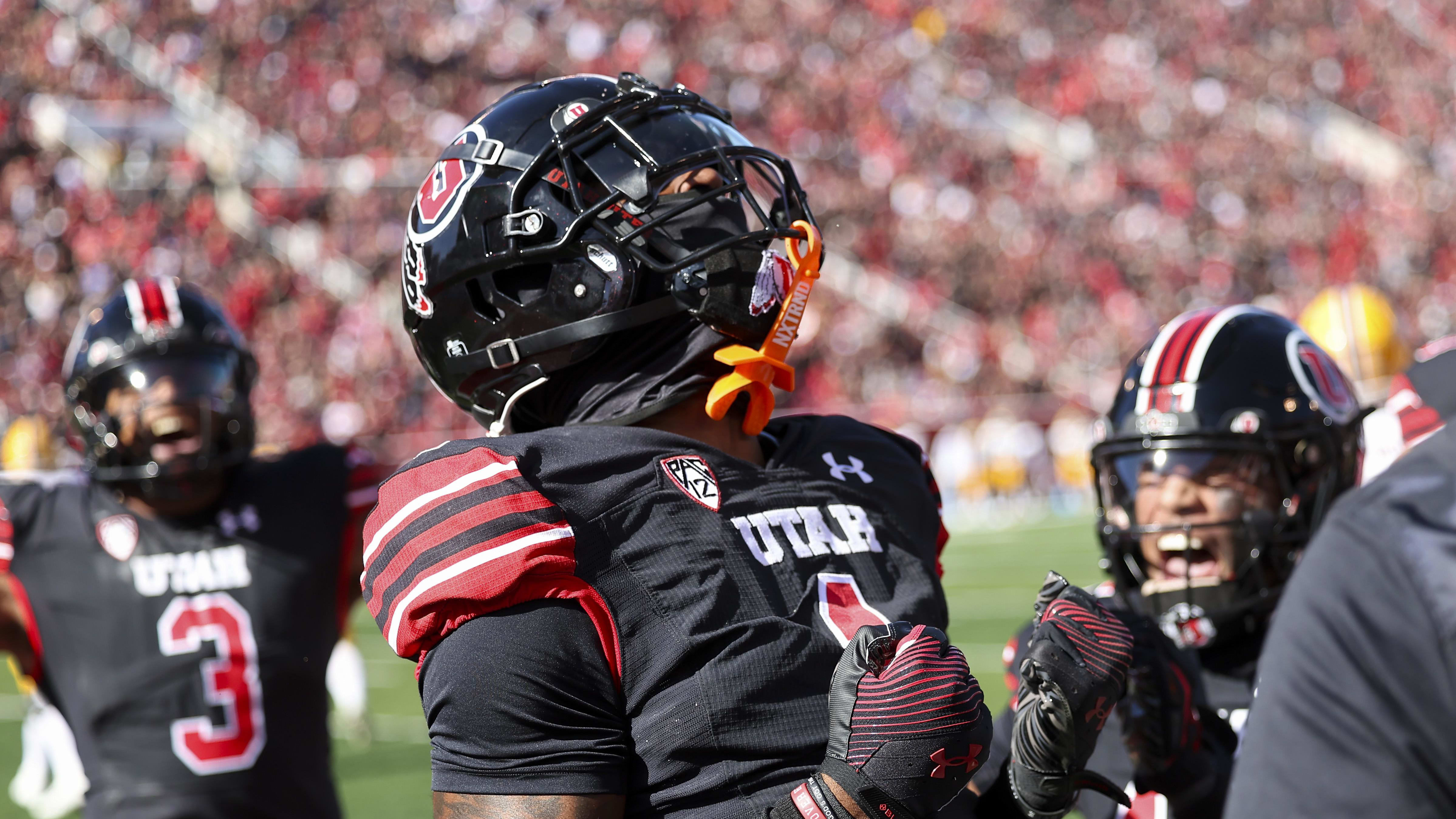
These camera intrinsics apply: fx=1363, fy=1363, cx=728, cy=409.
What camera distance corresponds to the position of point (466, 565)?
1494 mm

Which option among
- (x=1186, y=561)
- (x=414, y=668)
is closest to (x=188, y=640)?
(x=1186, y=561)

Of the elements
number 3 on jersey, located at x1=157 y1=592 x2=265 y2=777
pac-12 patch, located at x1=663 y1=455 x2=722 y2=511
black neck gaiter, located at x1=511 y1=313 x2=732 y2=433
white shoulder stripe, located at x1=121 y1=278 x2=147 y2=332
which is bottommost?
number 3 on jersey, located at x1=157 y1=592 x2=265 y2=777

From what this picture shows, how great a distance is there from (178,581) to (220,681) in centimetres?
30

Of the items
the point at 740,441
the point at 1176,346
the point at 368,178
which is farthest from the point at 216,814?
the point at 368,178

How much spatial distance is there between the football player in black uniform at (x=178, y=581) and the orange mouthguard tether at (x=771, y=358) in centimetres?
212

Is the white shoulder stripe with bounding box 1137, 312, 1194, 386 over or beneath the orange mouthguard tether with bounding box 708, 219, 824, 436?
beneath

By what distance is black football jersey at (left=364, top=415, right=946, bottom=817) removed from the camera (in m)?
1.52

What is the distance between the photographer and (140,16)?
2192cm

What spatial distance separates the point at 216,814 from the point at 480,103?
20.1 metres

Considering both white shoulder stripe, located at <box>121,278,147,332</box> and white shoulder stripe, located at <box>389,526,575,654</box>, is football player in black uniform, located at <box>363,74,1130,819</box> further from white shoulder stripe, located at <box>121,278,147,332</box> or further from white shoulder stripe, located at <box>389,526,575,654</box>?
white shoulder stripe, located at <box>121,278,147,332</box>

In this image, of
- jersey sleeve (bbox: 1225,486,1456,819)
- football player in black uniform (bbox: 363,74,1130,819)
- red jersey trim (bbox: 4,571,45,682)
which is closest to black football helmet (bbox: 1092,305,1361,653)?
football player in black uniform (bbox: 363,74,1130,819)

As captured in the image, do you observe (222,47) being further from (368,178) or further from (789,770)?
(789,770)

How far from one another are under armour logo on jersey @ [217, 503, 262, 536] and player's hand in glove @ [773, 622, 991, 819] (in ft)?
8.30

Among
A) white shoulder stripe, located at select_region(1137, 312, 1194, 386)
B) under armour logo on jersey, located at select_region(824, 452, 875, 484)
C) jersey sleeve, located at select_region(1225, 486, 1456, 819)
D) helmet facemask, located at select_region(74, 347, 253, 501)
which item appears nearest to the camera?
jersey sleeve, located at select_region(1225, 486, 1456, 819)
